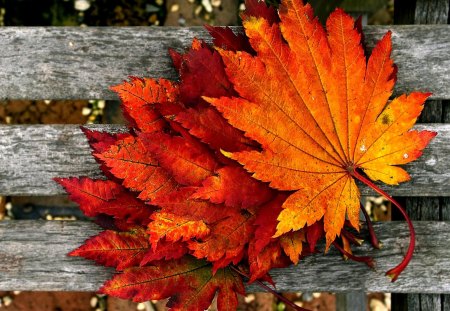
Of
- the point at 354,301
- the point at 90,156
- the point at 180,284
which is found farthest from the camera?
the point at 354,301

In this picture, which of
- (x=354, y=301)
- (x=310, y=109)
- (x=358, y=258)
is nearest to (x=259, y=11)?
(x=310, y=109)

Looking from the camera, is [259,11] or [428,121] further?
[428,121]

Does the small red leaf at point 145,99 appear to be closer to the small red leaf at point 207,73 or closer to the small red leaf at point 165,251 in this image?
the small red leaf at point 207,73

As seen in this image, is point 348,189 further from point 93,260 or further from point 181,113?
point 93,260

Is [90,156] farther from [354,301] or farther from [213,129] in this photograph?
[354,301]

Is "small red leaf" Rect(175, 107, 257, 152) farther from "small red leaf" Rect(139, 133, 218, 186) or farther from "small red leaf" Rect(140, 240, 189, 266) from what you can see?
"small red leaf" Rect(140, 240, 189, 266)

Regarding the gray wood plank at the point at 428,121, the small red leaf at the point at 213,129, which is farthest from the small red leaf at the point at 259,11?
the gray wood plank at the point at 428,121

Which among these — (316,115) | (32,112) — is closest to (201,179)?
(316,115)
